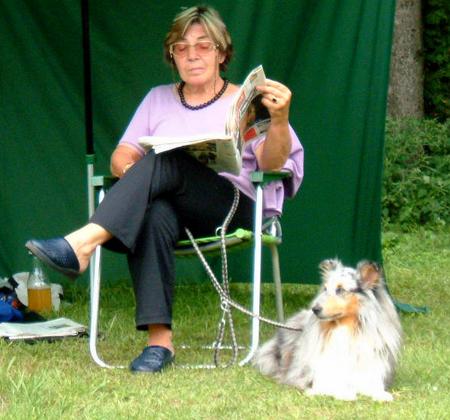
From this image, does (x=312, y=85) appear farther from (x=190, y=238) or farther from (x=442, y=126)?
(x=442, y=126)

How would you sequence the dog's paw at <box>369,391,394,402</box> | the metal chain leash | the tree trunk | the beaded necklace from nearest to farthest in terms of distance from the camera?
the dog's paw at <box>369,391,394,402</box>
the metal chain leash
the beaded necklace
the tree trunk

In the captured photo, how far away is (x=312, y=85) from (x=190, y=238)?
1.27 m

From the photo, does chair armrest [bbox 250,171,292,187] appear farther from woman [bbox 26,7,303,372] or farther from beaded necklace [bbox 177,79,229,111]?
beaded necklace [bbox 177,79,229,111]

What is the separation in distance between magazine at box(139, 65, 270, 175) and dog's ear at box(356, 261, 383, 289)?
57 cm

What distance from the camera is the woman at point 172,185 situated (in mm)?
3529

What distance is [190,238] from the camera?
12.3ft

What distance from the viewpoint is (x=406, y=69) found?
9.68 m

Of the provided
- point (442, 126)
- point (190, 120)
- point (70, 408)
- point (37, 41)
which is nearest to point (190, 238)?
point (190, 120)

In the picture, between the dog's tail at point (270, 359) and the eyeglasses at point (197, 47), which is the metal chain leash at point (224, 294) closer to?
the dog's tail at point (270, 359)

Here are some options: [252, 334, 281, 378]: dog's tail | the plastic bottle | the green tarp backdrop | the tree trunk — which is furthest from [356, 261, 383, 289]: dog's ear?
the tree trunk

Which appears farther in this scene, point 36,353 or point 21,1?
point 21,1

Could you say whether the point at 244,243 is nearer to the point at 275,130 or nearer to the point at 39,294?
the point at 275,130

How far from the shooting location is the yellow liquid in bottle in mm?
4789

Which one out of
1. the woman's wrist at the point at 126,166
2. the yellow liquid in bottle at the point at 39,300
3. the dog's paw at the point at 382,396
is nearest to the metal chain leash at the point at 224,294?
the woman's wrist at the point at 126,166
